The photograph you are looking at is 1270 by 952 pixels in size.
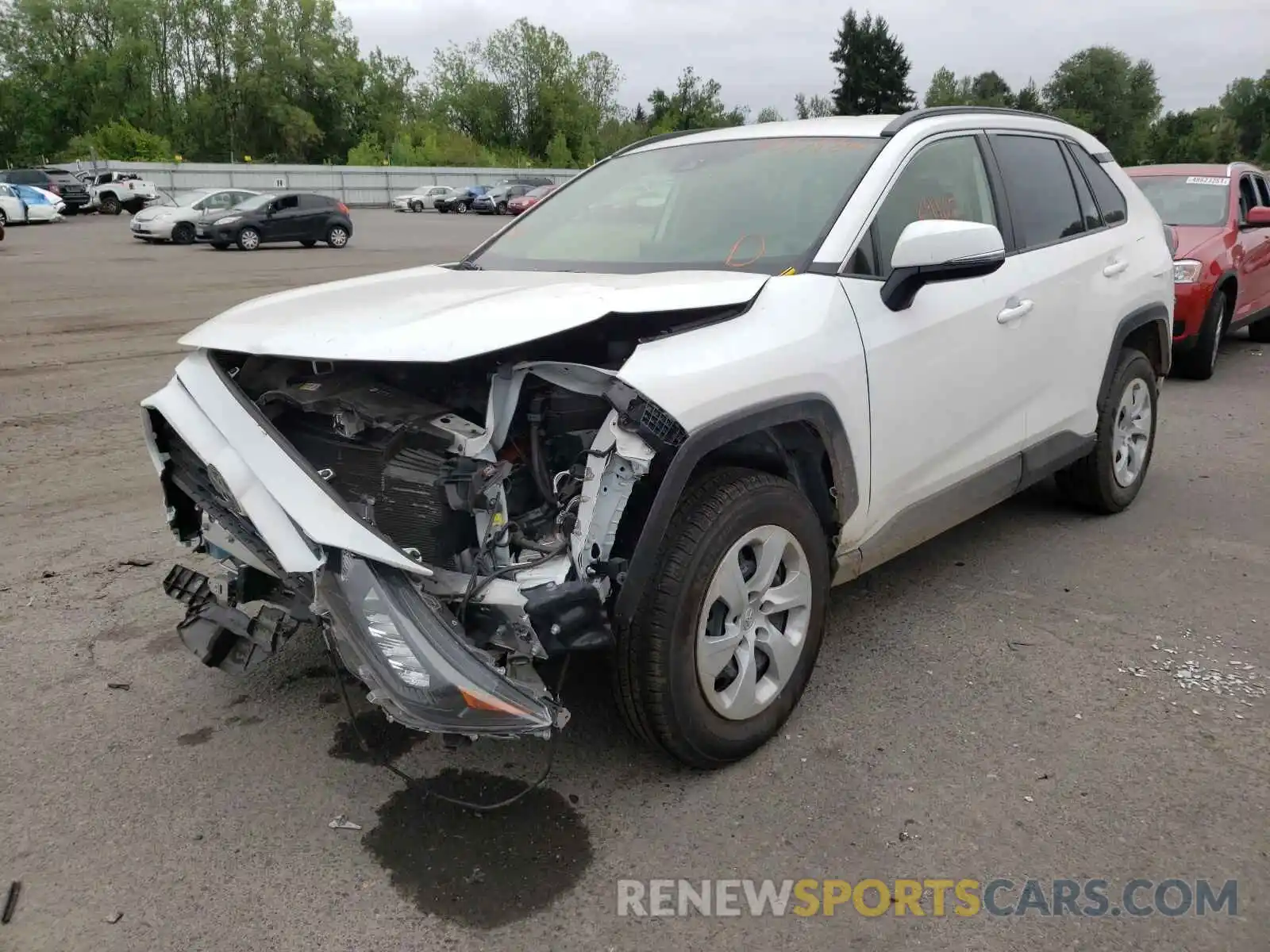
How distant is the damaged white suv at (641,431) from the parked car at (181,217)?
83.6 feet

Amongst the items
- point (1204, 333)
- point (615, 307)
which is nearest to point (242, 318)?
point (615, 307)

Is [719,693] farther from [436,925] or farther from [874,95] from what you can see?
[874,95]

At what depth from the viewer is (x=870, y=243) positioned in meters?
3.43

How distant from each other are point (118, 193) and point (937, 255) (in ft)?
146

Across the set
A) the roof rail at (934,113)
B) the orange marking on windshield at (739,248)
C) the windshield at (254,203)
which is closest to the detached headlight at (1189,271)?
the roof rail at (934,113)

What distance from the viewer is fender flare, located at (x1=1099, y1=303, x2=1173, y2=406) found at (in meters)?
4.73

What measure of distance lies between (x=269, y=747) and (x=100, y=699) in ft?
2.44

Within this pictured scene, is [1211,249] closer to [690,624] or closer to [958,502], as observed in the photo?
[958,502]

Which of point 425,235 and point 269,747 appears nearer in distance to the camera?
point 269,747

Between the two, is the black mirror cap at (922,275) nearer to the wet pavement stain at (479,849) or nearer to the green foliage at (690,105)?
the wet pavement stain at (479,849)

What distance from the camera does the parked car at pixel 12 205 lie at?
3225 centimetres

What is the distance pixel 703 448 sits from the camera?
8.88 feet

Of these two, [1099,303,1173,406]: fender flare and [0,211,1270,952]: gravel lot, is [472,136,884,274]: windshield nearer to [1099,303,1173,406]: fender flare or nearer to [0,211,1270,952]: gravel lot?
A: [0,211,1270,952]: gravel lot

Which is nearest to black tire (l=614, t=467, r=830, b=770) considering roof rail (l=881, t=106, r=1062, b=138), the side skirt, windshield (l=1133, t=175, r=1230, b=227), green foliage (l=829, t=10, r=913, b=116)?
the side skirt
